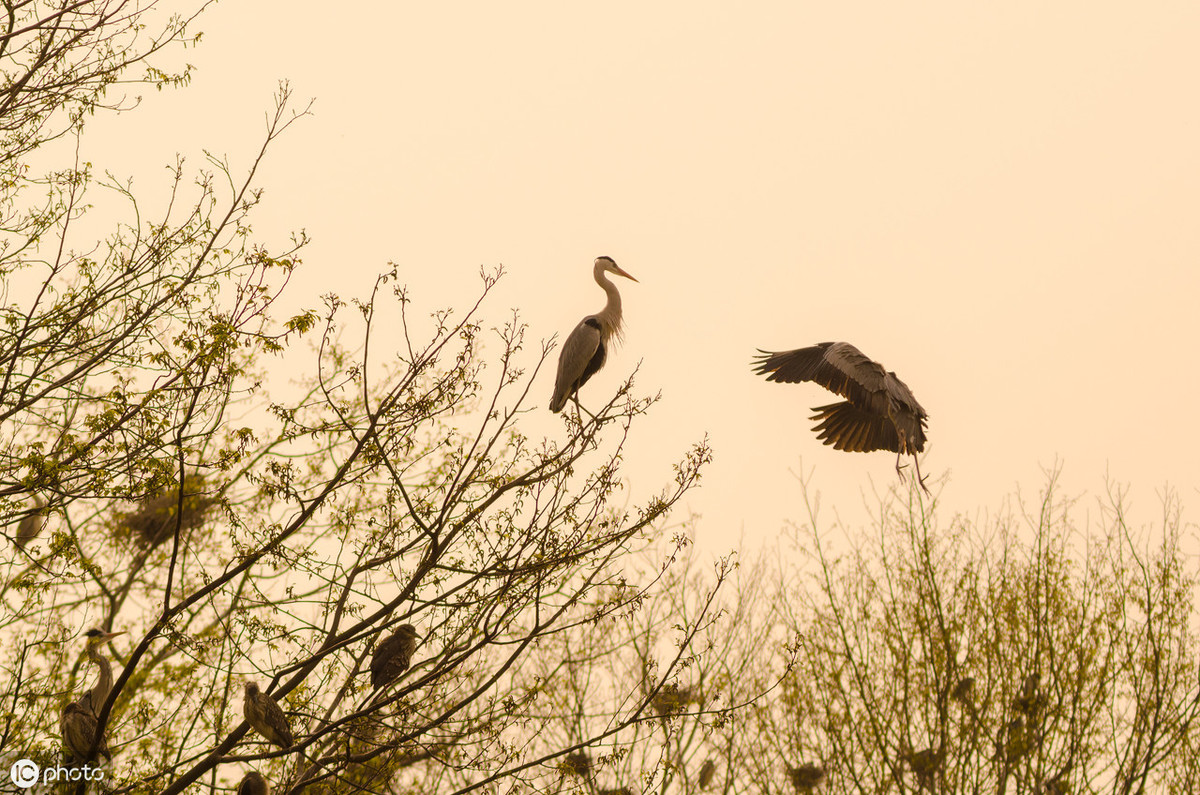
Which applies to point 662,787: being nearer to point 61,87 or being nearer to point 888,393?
point 61,87

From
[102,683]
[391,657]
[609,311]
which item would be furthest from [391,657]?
[609,311]

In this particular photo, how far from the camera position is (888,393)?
11359mm

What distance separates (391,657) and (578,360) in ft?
13.8

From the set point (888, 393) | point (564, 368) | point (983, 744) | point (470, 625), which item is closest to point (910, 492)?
point (888, 393)

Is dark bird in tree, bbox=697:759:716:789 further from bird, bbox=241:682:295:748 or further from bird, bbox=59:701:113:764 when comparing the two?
bird, bbox=241:682:295:748

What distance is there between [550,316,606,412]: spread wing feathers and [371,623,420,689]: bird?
393 centimetres

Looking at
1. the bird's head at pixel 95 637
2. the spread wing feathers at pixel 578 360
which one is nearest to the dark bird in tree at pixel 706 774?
the spread wing feathers at pixel 578 360

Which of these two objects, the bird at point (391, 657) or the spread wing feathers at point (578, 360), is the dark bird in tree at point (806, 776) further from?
the bird at point (391, 657)

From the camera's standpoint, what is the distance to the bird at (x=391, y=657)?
265 inches

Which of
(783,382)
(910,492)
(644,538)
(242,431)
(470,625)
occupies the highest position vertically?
(783,382)

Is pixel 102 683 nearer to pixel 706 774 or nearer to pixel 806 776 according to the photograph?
pixel 806 776

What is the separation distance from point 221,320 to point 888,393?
751 centimetres

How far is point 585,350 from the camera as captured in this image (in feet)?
34.8

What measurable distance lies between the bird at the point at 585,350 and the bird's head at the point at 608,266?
14.8 inches
